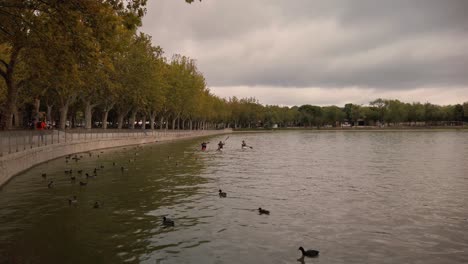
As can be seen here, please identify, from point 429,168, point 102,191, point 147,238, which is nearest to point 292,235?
point 147,238

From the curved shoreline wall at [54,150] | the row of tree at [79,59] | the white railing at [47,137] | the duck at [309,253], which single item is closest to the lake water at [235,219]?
the duck at [309,253]

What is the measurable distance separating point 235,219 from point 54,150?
2840cm

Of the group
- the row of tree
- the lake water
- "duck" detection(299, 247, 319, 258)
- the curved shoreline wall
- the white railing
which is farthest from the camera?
the white railing

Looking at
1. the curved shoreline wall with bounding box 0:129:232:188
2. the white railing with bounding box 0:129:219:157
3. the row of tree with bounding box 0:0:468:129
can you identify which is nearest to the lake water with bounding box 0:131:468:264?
the curved shoreline wall with bounding box 0:129:232:188

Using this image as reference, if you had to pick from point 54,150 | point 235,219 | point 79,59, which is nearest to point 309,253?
point 235,219

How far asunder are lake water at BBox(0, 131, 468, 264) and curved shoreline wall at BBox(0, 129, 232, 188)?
84 cm

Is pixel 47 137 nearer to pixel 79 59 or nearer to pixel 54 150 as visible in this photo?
pixel 54 150

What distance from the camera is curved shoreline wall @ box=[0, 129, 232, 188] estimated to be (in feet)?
78.5

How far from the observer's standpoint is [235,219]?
15.9 meters

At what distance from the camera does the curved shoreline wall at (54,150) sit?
23938 mm

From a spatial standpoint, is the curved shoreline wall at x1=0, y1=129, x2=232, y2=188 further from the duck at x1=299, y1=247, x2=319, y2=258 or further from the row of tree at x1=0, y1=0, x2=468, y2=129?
the duck at x1=299, y1=247, x2=319, y2=258

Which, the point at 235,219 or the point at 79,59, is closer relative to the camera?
the point at 235,219

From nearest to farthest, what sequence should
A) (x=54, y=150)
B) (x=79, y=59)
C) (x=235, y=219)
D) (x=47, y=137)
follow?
(x=235, y=219) < (x=79, y=59) < (x=47, y=137) < (x=54, y=150)

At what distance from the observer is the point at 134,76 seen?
6512cm
